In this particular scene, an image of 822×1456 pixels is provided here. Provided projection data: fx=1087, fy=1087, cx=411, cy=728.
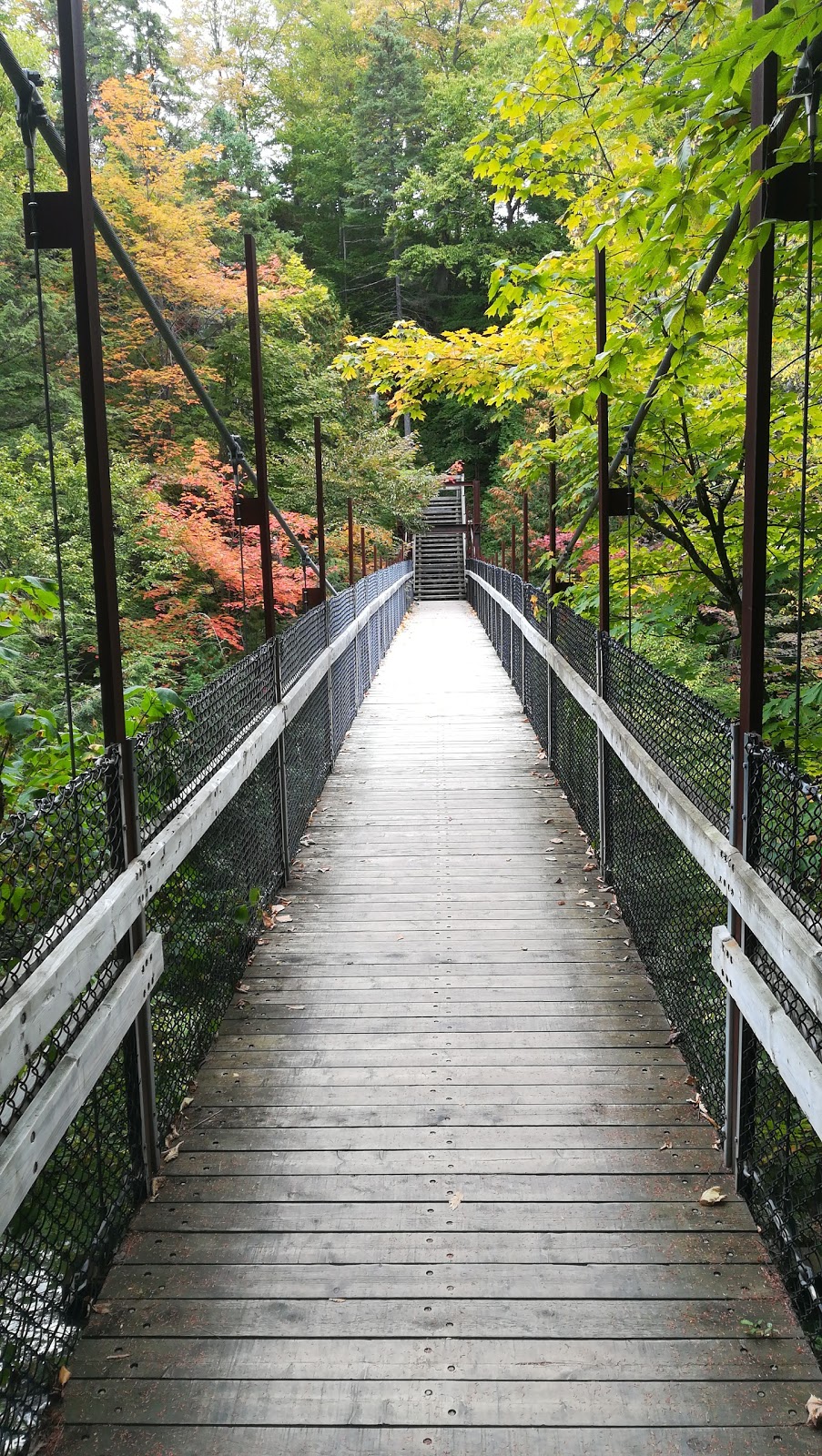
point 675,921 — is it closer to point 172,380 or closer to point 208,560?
point 208,560

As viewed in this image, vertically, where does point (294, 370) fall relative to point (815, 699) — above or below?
above

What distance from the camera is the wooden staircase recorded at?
1249 inches

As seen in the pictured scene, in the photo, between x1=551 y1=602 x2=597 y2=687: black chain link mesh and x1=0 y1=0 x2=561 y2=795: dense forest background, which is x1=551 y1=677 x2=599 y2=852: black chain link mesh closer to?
x1=551 y1=602 x2=597 y2=687: black chain link mesh

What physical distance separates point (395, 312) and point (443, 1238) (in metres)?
41.3

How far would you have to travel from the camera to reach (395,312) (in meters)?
40.5

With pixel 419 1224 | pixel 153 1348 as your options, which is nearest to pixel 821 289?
pixel 419 1224

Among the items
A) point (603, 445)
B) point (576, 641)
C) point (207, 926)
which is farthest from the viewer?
point (576, 641)

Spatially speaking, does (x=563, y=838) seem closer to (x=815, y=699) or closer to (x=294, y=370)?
(x=815, y=699)

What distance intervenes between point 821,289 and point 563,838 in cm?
311

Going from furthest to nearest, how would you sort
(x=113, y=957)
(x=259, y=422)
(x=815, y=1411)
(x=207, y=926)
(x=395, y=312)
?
(x=395, y=312)
(x=259, y=422)
(x=207, y=926)
(x=113, y=957)
(x=815, y=1411)

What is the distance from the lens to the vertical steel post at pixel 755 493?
8.99 ft

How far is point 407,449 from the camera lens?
71.5 feet

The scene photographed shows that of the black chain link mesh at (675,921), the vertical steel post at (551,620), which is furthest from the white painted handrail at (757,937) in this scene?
the vertical steel post at (551,620)

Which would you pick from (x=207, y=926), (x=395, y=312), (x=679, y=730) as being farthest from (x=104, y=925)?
(x=395, y=312)
